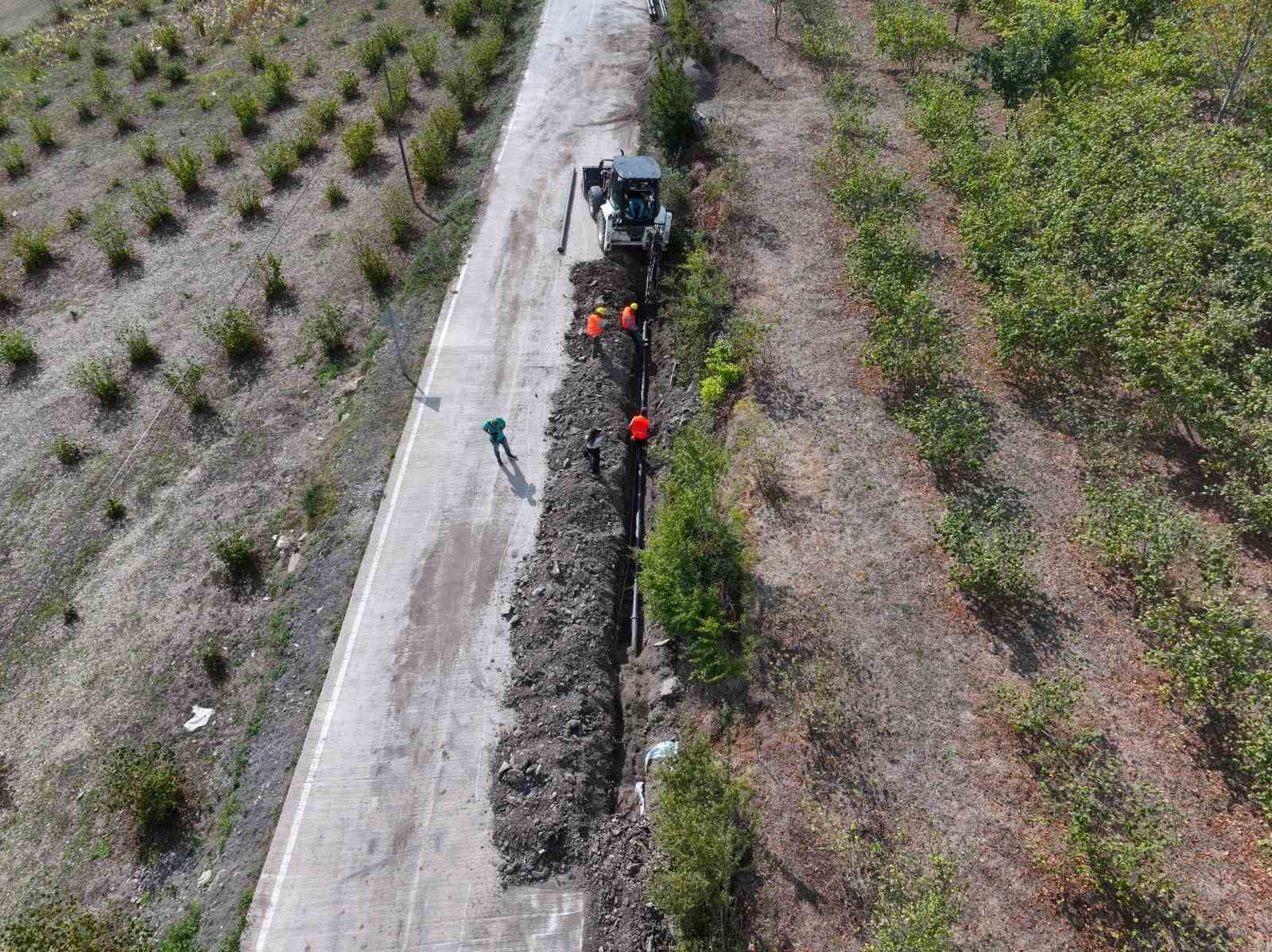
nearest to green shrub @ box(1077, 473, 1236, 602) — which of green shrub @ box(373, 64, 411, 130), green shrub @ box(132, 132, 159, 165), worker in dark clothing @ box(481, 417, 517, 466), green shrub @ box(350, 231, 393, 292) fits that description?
worker in dark clothing @ box(481, 417, 517, 466)

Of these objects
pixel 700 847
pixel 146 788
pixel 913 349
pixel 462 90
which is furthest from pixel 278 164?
pixel 700 847

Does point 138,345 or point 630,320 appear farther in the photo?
point 138,345

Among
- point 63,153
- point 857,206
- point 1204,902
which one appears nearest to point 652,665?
point 1204,902

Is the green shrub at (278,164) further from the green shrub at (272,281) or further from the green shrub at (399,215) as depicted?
the green shrub at (272,281)

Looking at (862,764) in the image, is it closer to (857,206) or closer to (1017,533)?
(1017,533)

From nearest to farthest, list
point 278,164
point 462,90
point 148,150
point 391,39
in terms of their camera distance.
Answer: point 278,164
point 148,150
point 462,90
point 391,39

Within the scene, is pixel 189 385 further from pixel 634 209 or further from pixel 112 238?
pixel 634 209
